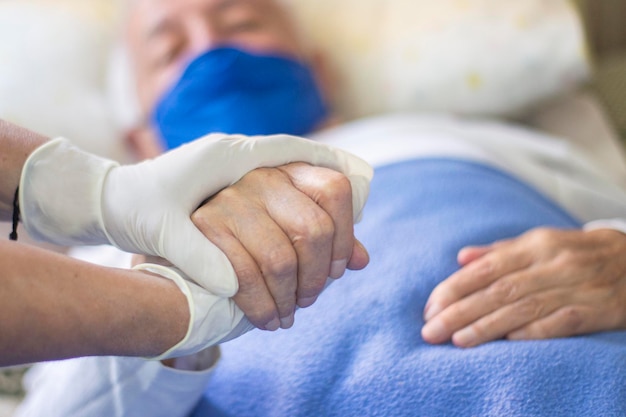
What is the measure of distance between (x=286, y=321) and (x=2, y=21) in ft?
3.68

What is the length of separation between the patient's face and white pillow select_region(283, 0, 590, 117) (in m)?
0.21

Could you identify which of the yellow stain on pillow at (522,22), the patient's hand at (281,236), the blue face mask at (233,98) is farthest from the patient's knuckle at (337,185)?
the yellow stain on pillow at (522,22)

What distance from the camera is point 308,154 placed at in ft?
2.17

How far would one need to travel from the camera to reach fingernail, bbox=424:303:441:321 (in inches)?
29.4

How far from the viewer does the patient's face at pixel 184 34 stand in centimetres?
128

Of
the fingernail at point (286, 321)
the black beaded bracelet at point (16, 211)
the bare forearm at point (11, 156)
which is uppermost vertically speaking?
the bare forearm at point (11, 156)

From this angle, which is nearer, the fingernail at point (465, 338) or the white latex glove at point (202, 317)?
the white latex glove at point (202, 317)

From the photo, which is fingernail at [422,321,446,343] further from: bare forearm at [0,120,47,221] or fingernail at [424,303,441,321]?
bare forearm at [0,120,47,221]

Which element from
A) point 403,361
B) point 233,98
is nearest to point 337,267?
point 403,361

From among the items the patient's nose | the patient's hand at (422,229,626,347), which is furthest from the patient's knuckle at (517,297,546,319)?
the patient's nose

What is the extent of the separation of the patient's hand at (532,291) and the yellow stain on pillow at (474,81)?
640mm

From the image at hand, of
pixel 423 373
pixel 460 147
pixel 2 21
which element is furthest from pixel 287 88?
pixel 423 373

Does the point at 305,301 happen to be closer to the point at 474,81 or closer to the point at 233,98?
the point at 233,98

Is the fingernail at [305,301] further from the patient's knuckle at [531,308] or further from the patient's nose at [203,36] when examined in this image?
the patient's nose at [203,36]
